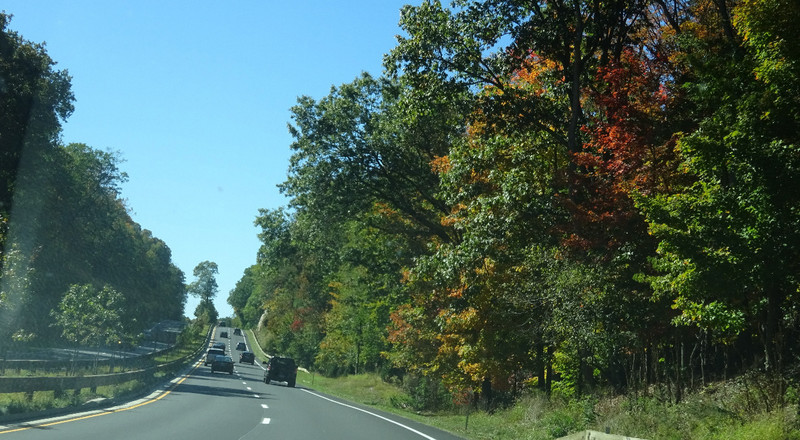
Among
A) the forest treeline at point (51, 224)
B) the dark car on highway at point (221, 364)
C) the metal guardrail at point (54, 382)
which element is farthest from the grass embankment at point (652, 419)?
the dark car on highway at point (221, 364)

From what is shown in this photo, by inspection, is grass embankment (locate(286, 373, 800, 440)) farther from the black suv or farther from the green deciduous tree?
the black suv

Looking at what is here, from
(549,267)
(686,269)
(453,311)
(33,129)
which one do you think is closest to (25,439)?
(686,269)

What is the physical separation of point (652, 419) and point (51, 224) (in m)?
53.0

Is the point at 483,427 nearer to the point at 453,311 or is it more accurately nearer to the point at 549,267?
the point at 453,311

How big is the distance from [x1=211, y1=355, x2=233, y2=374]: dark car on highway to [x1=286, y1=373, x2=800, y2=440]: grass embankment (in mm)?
32118

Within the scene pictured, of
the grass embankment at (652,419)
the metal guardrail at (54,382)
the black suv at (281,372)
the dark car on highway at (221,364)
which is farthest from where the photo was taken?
the dark car on highway at (221,364)

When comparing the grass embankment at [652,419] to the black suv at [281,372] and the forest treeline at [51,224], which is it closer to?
the forest treeline at [51,224]

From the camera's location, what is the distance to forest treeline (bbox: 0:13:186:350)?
3462 centimetres

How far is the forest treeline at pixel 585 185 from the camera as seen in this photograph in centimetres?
1178

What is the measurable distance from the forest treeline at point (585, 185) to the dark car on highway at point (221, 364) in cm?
2191

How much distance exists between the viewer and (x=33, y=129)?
1612 inches

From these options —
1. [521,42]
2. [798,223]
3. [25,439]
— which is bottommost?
[25,439]

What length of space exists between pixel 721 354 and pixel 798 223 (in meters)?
8.91

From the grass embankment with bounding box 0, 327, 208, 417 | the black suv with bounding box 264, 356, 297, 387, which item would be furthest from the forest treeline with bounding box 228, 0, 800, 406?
the black suv with bounding box 264, 356, 297, 387
